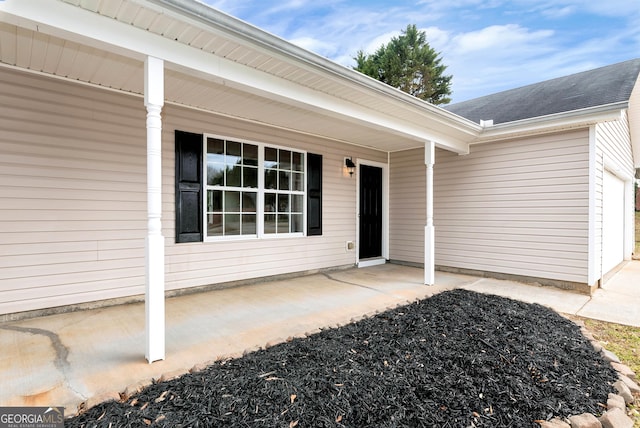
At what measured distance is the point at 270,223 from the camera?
5.26m

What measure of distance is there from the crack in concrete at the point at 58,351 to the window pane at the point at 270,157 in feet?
11.1

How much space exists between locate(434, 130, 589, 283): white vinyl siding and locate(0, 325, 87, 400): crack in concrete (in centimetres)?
595

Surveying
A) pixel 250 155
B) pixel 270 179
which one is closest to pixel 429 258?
pixel 270 179

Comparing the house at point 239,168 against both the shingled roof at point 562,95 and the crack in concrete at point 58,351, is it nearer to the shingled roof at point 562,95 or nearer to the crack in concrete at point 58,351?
the shingled roof at point 562,95

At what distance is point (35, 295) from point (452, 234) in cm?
638

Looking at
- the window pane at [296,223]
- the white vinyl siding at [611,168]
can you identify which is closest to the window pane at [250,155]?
the window pane at [296,223]

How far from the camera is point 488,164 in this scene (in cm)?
576

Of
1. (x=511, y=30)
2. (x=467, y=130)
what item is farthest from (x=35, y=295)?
(x=511, y=30)

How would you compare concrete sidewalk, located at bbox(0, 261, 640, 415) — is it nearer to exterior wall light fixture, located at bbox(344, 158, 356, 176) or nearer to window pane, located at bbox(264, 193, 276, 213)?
window pane, located at bbox(264, 193, 276, 213)

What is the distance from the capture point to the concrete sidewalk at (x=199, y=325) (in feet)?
6.86

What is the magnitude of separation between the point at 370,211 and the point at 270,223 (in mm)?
2594

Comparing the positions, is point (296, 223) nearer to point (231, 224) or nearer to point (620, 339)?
point (231, 224)

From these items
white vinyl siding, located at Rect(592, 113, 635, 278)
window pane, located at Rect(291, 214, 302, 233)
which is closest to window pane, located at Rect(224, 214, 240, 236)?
window pane, located at Rect(291, 214, 302, 233)

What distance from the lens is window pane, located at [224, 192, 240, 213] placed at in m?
4.69
